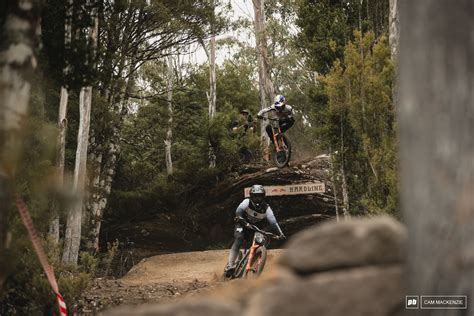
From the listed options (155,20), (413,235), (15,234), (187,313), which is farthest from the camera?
(155,20)

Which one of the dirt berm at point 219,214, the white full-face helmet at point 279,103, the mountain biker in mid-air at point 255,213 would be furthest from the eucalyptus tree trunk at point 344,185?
the dirt berm at point 219,214

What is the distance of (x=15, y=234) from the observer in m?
8.62

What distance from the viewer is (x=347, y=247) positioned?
9.66ft

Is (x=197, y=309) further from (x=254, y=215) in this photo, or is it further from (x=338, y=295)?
(x=254, y=215)

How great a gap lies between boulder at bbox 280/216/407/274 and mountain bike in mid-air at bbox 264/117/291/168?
13535 mm

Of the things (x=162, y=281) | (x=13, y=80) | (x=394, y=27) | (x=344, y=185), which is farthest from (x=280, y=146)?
(x=13, y=80)

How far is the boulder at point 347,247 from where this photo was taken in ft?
9.62

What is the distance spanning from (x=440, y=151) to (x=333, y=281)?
Result: 0.73 metres

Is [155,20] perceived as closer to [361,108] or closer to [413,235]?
[361,108]

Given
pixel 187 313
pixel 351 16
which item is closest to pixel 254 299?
pixel 187 313

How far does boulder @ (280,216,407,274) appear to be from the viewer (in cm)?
293

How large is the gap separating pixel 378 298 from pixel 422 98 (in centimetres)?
90

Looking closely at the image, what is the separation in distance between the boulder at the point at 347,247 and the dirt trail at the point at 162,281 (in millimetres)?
6025

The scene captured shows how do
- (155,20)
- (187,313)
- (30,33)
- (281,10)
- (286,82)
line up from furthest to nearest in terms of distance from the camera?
1. (286,82)
2. (281,10)
3. (155,20)
4. (30,33)
5. (187,313)
